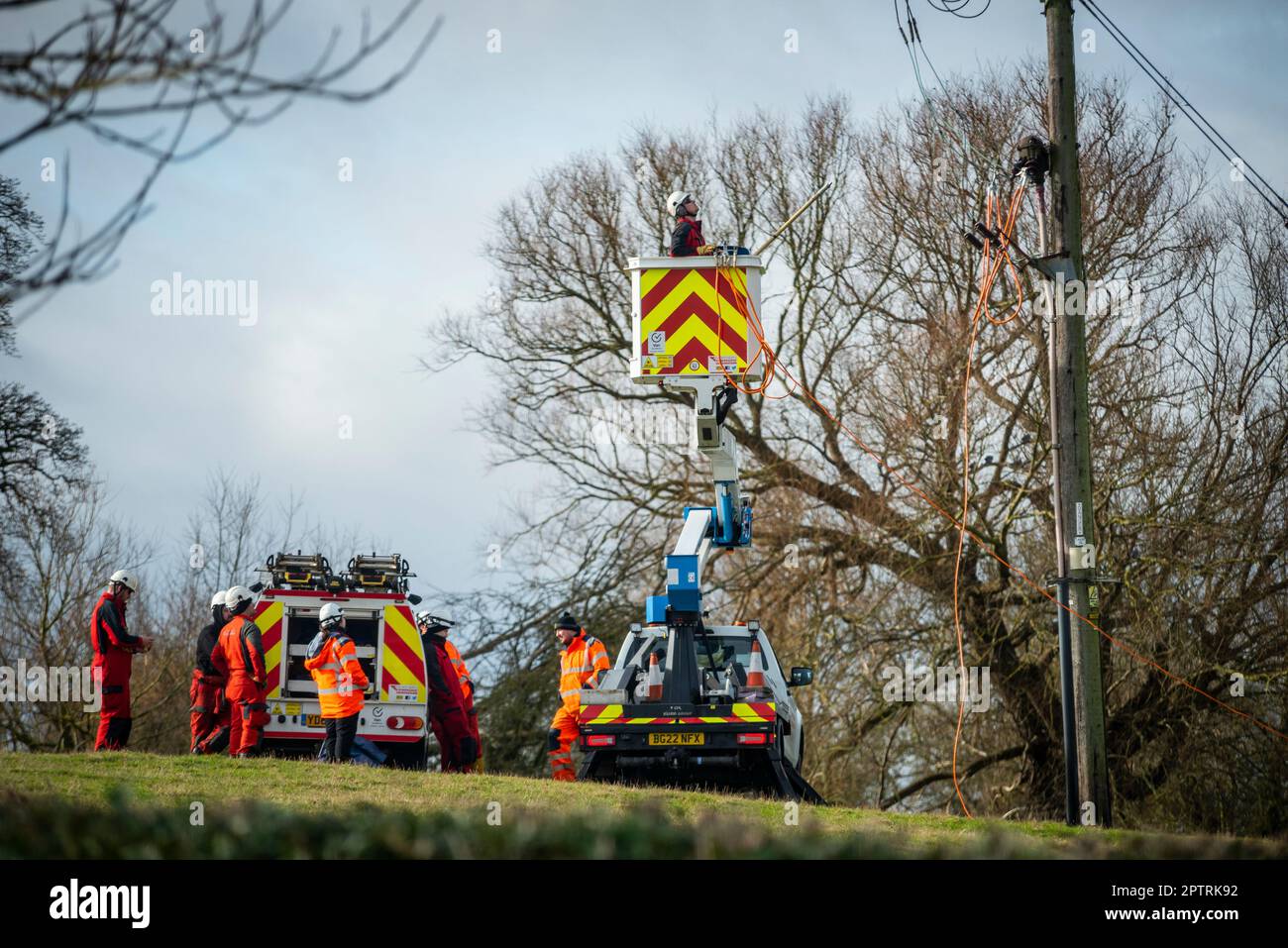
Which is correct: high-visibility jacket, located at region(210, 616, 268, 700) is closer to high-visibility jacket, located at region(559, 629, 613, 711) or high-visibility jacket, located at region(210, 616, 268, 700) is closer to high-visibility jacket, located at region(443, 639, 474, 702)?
high-visibility jacket, located at region(443, 639, 474, 702)

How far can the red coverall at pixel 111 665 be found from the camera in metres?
13.5

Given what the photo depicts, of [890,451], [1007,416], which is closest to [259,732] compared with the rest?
[890,451]

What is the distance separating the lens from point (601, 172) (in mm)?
23734

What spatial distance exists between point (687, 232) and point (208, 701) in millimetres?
7176

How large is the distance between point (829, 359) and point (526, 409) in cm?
532

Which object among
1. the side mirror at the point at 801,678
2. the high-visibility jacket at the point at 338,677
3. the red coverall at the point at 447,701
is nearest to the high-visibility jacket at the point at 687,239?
the side mirror at the point at 801,678

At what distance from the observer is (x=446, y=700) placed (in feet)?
50.8

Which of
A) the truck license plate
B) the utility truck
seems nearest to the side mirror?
the utility truck

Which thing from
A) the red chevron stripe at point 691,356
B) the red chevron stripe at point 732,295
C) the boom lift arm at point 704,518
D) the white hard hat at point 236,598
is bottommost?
the white hard hat at point 236,598

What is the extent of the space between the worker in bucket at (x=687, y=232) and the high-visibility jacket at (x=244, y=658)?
5.71m

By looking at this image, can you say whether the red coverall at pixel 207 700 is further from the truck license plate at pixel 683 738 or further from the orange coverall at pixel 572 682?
the truck license plate at pixel 683 738

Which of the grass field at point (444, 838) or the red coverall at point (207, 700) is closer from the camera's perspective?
the grass field at point (444, 838)
